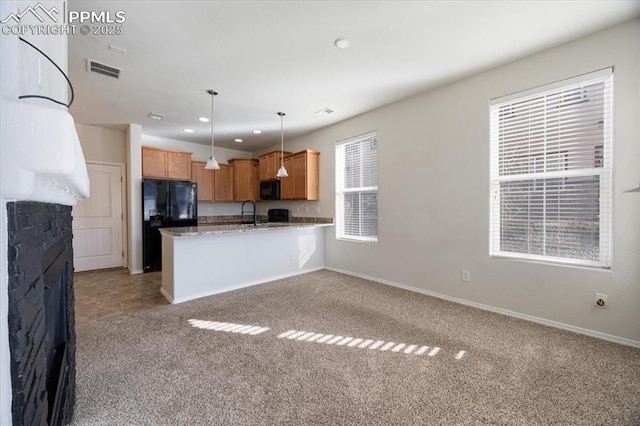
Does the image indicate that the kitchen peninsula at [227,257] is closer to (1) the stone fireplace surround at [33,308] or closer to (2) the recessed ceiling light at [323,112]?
(2) the recessed ceiling light at [323,112]

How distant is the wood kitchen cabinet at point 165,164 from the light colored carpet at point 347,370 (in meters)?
3.14

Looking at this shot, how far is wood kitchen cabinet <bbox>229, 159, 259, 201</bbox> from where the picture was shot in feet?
21.2

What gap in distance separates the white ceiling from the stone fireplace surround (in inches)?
74.4

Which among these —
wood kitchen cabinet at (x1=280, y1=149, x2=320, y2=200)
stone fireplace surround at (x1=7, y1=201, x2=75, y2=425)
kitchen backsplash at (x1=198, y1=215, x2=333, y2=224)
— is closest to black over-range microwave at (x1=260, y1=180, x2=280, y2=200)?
wood kitchen cabinet at (x1=280, y1=149, x2=320, y2=200)

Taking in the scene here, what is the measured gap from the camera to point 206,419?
1.48m

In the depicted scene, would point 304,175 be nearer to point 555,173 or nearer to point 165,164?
point 165,164

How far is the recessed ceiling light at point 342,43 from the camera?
2.41 meters

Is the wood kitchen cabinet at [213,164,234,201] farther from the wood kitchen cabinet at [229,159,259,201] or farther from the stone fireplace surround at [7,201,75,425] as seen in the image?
the stone fireplace surround at [7,201,75,425]

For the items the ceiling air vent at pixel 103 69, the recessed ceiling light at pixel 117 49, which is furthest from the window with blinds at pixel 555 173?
the ceiling air vent at pixel 103 69

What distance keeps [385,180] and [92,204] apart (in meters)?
5.24

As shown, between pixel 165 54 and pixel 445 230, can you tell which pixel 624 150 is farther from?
pixel 165 54

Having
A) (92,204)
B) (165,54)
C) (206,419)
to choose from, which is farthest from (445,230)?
(92,204)

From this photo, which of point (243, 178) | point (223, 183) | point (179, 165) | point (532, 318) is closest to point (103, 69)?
point (179, 165)

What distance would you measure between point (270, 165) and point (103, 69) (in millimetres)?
3308
